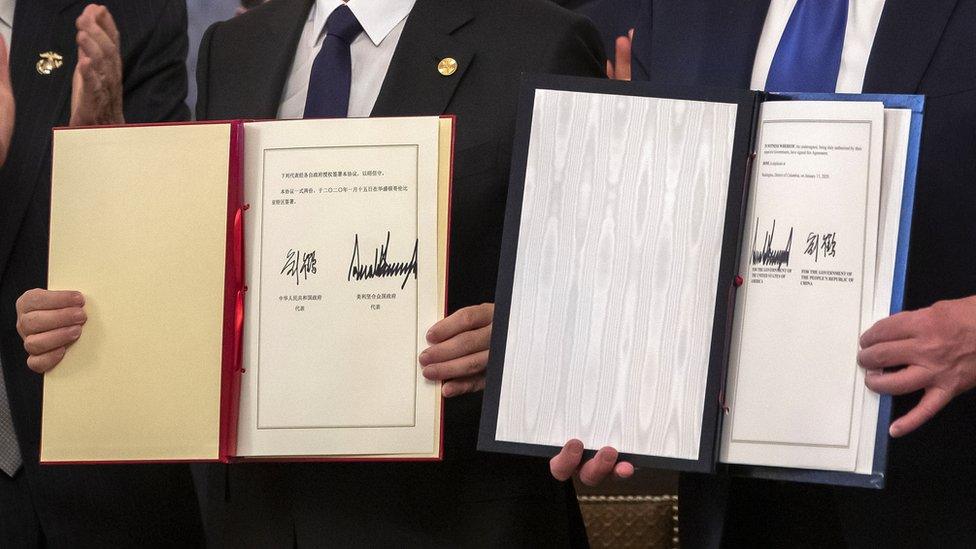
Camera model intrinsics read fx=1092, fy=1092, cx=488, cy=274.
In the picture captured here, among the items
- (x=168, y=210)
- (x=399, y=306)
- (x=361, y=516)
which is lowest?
(x=361, y=516)

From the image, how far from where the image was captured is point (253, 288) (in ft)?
4.70

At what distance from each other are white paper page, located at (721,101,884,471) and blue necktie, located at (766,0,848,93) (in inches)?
8.2

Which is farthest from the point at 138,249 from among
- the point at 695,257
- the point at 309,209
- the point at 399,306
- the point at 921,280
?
the point at 921,280

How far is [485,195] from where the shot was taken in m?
1.62

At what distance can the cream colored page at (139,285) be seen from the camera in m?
1.43

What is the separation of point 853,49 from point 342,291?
2.48ft

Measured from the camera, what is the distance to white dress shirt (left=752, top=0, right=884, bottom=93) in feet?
4.78

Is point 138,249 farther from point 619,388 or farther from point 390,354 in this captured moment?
point 619,388

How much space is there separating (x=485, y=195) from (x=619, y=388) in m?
0.44

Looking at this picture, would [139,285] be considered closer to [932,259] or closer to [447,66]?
[447,66]
